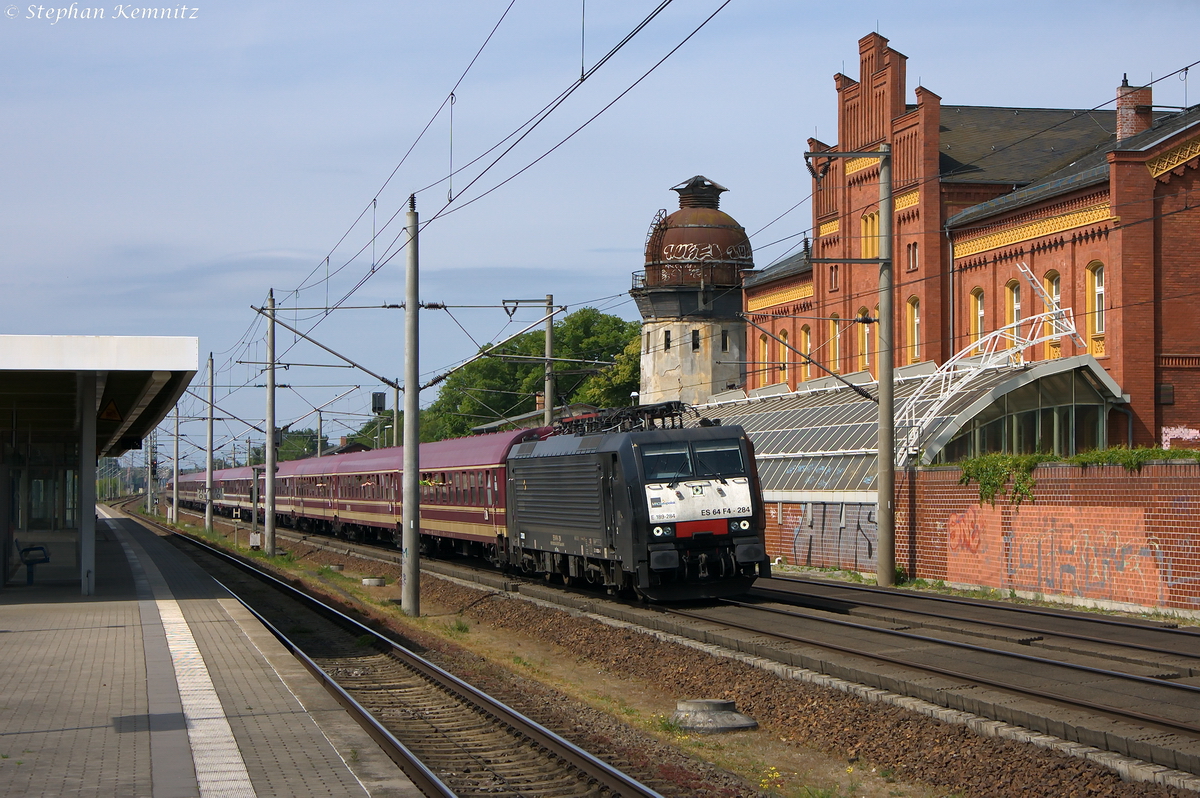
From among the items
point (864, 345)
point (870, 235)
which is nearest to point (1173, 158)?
point (870, 235)

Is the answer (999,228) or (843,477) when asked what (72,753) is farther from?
(999,228)

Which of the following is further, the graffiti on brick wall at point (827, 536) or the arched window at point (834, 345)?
the arched window at point (834, 345)

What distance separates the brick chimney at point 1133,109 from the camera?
3875 cm

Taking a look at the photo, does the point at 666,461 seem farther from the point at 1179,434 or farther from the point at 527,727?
the point at 1179,434

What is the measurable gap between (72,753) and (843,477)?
21.9 metres

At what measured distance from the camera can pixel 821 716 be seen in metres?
12.0

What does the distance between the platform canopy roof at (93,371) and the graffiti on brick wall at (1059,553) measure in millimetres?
15180

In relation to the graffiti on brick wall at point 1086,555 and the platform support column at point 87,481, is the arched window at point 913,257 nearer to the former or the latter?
the graffiti on brick wall at point 1086,555

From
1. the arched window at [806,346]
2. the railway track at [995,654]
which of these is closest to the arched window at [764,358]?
the arched window at [806,346]

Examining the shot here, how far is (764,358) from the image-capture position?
53562 mm

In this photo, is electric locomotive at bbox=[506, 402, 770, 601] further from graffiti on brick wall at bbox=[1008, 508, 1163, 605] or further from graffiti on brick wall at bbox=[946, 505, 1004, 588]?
graffiti on brick wall at bbox=[946, 505, 1004, 588]

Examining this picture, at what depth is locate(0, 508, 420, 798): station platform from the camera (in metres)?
9.17

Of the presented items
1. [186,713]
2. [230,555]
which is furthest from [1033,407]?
[230,555]

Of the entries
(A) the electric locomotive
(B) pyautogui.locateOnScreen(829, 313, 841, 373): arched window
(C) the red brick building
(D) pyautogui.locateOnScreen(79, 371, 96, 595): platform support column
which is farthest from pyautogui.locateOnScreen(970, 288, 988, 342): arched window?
(D) pyautogui.locateOnScreen(79, 371, 96, 595): platform support column
